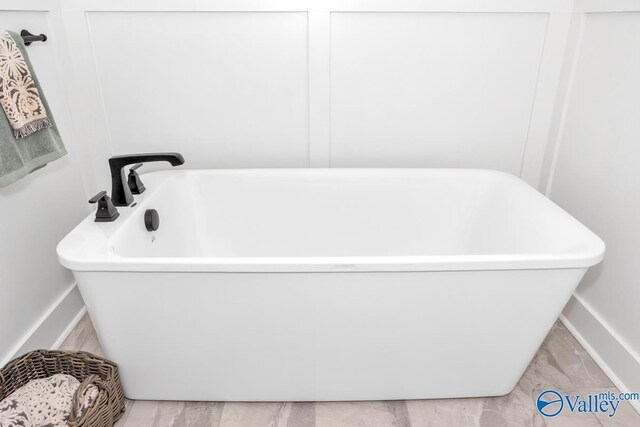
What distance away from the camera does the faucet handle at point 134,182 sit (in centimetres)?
151

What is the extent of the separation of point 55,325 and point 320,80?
1.38 metres

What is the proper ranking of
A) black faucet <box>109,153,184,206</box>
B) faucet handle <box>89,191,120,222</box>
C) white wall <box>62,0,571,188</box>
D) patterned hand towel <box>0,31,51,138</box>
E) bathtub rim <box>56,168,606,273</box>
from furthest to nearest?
white wall <box>62,0,571,188</box>
black faucet <box>109,153,184,206</box>
faucet handle <box>89,191,120,222</box>
patterned hand towel <box>0,31,51,138</box>
bathtub rim <box>56,168,606,273</box>

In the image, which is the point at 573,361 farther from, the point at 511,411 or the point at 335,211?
the point at 335,211

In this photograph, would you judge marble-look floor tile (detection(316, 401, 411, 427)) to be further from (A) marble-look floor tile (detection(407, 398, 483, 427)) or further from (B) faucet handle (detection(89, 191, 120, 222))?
(B) faucet handle (detection(89, 191, 120, 222))

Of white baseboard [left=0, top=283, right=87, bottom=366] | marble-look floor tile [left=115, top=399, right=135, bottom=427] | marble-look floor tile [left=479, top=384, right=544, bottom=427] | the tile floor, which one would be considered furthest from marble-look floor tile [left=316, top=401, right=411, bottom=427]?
white baseboard [left=0, top=283, right=87, bottom=366]

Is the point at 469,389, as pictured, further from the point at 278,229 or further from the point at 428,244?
the point at 278,229

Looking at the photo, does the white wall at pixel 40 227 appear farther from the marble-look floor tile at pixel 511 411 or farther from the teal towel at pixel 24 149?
the marble-look floor tile at pixel 511 411

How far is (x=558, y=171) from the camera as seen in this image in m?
1.83

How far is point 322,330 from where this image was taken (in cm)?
123

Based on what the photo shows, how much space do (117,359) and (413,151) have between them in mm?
1365

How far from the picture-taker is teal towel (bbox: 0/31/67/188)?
1.20 meters

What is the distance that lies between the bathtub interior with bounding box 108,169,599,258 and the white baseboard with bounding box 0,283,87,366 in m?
0.49

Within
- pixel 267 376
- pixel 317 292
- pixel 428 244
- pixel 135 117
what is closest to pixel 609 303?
pixel 428 244

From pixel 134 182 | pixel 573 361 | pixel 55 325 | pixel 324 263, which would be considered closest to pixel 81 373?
pixel 55 325
